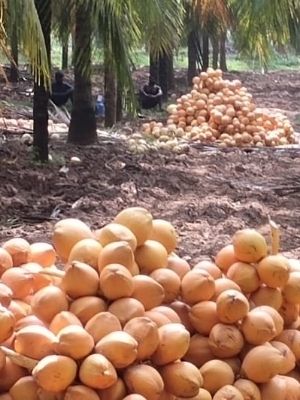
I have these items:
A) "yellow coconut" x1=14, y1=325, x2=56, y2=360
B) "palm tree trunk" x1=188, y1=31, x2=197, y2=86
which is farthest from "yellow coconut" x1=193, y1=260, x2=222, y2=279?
"palm tree trunk" x1=188, y1=31, x2=197, y2=86

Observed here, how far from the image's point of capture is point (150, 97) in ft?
57.6

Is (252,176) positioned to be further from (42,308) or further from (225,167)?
(42,308)

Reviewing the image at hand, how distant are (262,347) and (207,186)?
735 cm

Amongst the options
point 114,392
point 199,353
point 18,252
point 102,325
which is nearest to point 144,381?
point 114,392

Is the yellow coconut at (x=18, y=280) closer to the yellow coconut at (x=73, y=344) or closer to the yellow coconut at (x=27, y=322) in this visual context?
the yellow coconut at (x=27, y=322)

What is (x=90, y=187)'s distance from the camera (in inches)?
347

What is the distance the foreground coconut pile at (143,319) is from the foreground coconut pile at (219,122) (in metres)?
9.92

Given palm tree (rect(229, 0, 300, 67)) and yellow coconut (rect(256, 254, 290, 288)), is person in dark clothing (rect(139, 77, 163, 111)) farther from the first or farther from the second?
yellow coconut (rect(256, 254, 290, 288))

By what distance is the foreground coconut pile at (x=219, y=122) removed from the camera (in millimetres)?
12922

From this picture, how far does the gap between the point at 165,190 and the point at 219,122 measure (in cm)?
446

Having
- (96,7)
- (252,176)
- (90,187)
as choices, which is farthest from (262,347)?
(252,176)

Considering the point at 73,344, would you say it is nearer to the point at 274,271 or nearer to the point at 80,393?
the point at 80,393

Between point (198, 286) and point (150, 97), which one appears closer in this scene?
point (198, 286)

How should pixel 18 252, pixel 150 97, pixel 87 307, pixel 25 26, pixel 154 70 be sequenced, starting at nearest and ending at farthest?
pixel 87 307
pixel 18 252
pixel 25 26
pixel 150 97
pixel 154 70
